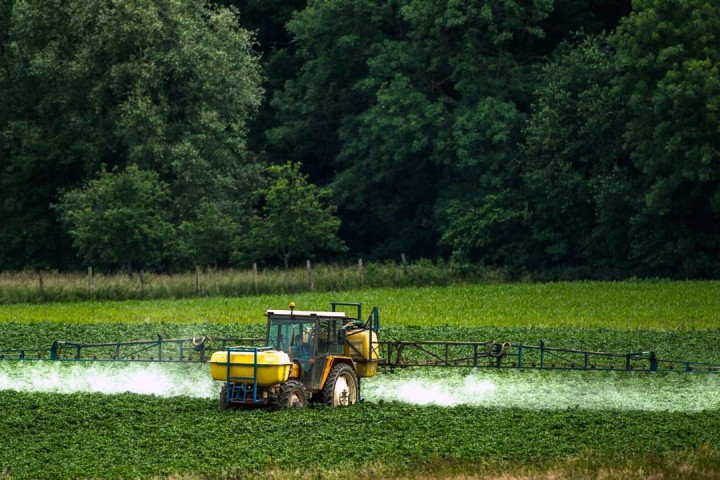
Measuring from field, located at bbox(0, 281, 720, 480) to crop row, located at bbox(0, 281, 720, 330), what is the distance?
9.89 feet

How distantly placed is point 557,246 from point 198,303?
17576mm

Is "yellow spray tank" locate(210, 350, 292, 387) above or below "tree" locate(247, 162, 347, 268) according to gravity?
below

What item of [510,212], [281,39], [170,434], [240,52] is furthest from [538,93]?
[170,434]

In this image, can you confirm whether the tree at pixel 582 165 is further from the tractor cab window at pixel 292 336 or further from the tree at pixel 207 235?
the tractor cab window at pixel 292 336

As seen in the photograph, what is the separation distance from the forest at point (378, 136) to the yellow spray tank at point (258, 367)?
109 feet

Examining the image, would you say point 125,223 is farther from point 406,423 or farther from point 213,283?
point 406,423

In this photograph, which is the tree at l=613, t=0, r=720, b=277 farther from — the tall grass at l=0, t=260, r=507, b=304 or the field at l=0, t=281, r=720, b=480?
the field at l=0, t=281, r=720, b=480

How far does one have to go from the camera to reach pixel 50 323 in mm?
48469

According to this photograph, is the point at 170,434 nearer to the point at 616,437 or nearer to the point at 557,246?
the point at 616,437

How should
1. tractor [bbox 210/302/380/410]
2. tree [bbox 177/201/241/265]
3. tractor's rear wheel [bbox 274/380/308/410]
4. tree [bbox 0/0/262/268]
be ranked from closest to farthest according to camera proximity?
tractor [bbox 210/302/380/410] → tractor's rear wheel [bbox 274/380/308/410] → tree [bbox 177/201/241/265] → tree [bbox 0/0/262/268]

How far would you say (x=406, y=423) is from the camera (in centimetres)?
2678

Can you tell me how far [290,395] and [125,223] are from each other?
37892mm

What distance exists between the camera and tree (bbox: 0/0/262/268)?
6969cm

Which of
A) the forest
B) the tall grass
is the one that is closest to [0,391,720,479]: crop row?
the tall grass
